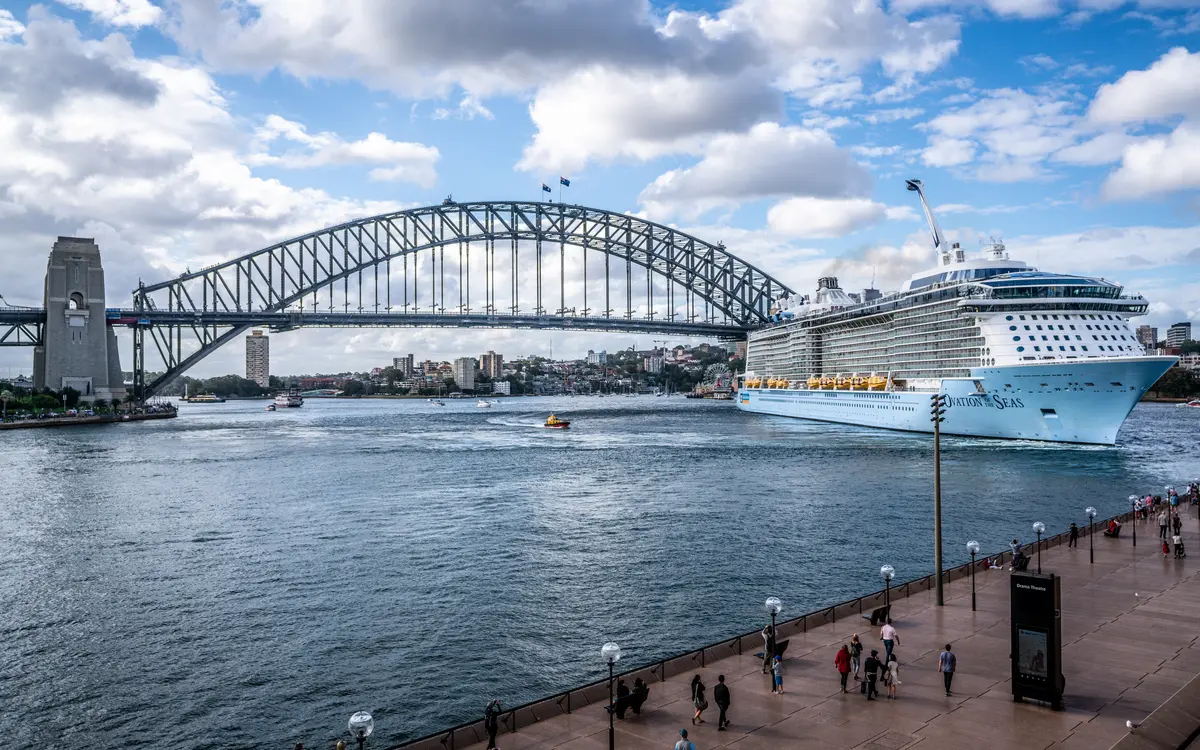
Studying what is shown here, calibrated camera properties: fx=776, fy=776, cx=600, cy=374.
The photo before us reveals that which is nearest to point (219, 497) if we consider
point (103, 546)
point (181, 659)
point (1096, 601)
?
point (103, 546)

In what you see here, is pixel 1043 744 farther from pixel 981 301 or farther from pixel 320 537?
pixel 981 301

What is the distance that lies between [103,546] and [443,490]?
17.9 metres

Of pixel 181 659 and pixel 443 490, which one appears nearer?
→ pixel 181 659

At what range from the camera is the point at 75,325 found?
109m

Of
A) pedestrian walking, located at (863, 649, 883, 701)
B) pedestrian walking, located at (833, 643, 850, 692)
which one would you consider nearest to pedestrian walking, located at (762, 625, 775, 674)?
pedestrian walking, located at (833, 643, 850, 692)

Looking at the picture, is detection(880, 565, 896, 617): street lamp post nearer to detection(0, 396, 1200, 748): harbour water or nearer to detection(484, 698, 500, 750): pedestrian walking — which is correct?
detection(0, 396, 1200, 748): harbour water

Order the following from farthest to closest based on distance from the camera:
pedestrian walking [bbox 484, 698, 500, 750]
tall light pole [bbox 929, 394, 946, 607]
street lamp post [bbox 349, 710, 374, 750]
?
tall light pole [bbox 929, 394, 946, 607] < pedestrian walking [bbox 484, 698, 500, 750] < street lamp post [bbox 349, 710, 374, 750]

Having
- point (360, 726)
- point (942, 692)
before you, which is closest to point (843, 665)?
point (942, 692)

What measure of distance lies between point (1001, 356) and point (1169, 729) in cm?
5487

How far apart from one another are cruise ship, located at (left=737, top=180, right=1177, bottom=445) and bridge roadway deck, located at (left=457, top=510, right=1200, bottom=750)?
4075 centimetres

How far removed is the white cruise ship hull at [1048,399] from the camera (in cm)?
5331

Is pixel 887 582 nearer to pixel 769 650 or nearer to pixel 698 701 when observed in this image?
pixel 769 650

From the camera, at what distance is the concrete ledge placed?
9.97 meters

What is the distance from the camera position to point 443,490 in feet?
150
